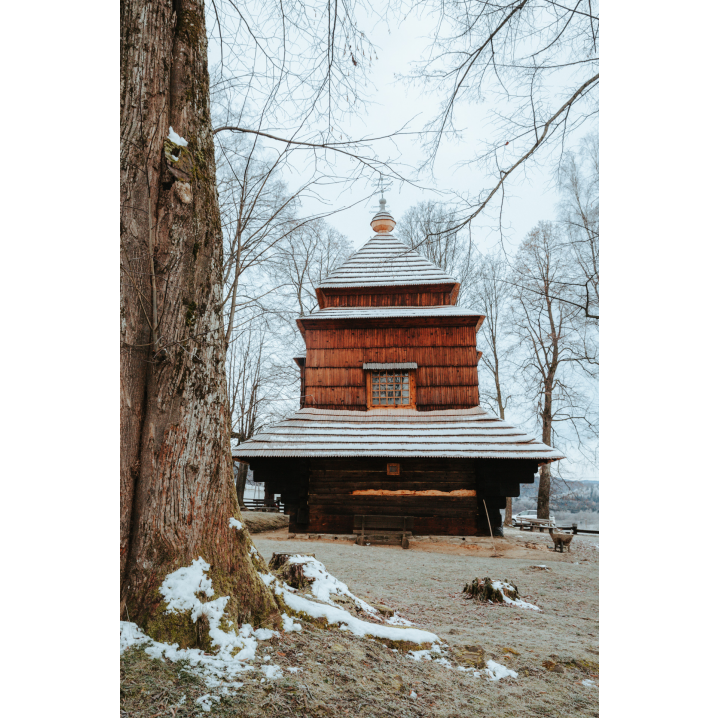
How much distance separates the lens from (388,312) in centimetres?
1323

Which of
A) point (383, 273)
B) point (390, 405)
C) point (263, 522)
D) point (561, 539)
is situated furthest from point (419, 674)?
point (383, 273)

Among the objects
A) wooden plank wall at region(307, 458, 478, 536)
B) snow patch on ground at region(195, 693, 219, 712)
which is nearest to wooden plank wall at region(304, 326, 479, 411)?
wooden plank wall at region(307, 458, 478, 536)

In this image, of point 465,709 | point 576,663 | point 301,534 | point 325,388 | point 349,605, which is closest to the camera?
point 465,709

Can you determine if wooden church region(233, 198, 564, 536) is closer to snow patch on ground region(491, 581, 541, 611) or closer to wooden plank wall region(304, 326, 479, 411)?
wooden plank wall region(304, 326, 479, 411)

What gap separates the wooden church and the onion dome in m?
3.15

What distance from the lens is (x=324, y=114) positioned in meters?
3.85

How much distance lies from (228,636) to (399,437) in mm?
9076

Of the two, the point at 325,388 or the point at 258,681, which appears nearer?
the point at 258,681

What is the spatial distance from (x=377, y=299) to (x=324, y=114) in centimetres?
1008

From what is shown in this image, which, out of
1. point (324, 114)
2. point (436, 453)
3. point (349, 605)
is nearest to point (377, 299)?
point (436, 453)

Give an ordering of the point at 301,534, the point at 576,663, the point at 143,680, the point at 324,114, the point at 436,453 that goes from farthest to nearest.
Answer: the point at 301,534 → the point at 436,453 → the point at 324,114 → the point at 576,663 → the point at 143,680

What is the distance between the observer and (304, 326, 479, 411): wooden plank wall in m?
12.7

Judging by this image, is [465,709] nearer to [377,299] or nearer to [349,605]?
[349,605]

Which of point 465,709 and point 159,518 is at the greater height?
point 159,518
